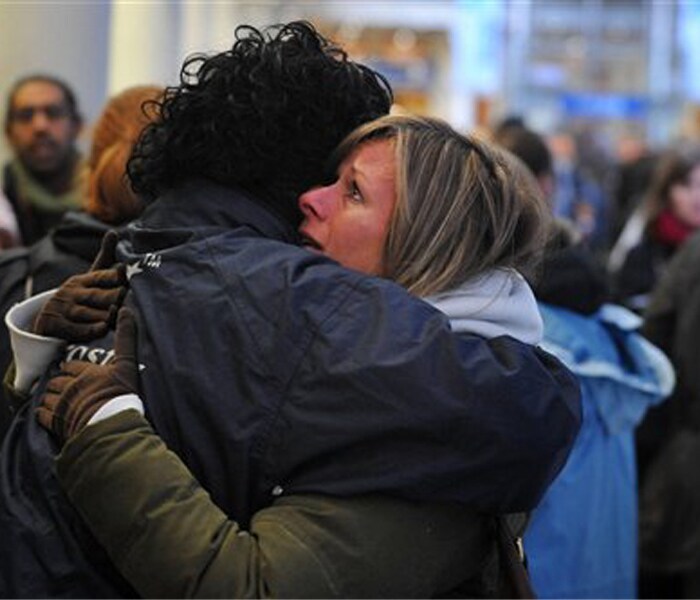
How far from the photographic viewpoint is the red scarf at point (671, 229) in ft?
17.5

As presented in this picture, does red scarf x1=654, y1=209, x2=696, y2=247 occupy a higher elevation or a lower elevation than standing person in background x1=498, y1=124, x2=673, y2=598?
higher

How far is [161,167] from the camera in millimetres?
1769

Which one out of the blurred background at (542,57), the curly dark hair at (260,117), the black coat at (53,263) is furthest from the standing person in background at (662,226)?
the blurred background at (542,57)

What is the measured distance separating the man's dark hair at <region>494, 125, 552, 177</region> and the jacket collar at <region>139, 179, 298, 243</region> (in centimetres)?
260

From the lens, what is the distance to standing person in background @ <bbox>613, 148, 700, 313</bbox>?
5.30 meters

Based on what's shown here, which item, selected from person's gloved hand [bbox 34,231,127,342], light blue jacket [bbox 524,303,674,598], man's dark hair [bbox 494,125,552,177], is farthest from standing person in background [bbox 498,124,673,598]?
person's gloved hand [bbox 34,231,127,342]

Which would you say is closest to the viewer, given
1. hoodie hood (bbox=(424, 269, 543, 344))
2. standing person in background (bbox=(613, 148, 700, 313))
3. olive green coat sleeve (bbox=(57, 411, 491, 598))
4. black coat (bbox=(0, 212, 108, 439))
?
olive green coat sleeve (bbox=(57, 411, 491, 598))

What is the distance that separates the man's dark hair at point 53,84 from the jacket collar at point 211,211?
3.08 m

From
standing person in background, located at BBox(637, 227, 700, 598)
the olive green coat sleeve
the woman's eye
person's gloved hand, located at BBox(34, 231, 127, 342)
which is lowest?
standing person in background, located at BBox(637, 227, 700, 598)

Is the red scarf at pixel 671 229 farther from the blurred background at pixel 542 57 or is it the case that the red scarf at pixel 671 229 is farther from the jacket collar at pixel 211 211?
the blurred background at pixel 542 57

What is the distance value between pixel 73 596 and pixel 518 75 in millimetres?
21092

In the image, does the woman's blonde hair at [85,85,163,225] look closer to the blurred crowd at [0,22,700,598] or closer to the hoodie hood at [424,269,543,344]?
the blurred crowd at [0,22,700,598]

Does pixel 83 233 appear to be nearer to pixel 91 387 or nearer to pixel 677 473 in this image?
pixel 91 387

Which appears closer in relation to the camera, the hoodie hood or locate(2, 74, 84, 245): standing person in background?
the hoodie hood
